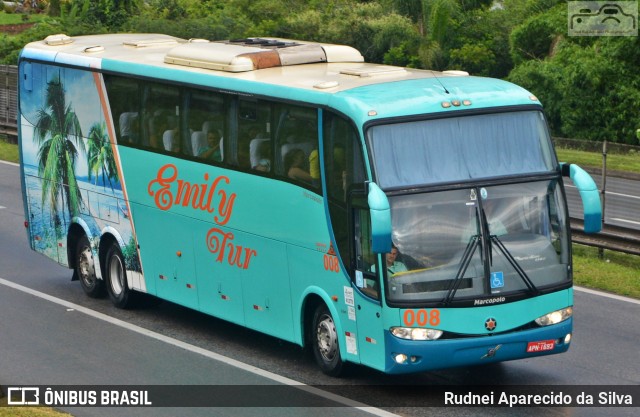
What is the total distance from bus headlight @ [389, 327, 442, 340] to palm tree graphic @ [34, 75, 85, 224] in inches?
291

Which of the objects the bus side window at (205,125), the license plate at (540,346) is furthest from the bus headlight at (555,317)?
the bus side window at (205,125)

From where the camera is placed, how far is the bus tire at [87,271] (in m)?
18.3

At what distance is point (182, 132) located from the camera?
15.8 m

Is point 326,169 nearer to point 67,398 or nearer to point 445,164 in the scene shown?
point 445,164

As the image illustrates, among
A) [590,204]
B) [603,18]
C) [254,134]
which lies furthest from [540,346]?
[603,18]

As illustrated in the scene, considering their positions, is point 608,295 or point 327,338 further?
point 608,295

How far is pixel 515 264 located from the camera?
40.5ft

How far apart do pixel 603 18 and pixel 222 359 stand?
27.2m

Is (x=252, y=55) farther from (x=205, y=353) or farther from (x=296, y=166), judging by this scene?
(x=205, y=353)

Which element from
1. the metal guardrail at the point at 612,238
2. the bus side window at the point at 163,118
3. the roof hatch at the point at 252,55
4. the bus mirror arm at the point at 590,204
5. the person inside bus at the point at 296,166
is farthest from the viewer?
the metal guardrail at the point at 612,238

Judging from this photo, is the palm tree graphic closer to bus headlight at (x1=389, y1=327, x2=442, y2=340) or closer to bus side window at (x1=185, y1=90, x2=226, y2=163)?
bus side window at (x1=185, y1=90, x2=226, y2=163)

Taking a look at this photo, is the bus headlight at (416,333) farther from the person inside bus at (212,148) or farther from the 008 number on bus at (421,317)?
the person inside bus at (212,148)

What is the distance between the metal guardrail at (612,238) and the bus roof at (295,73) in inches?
244

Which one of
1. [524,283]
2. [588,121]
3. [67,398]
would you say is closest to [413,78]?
[524,283]
